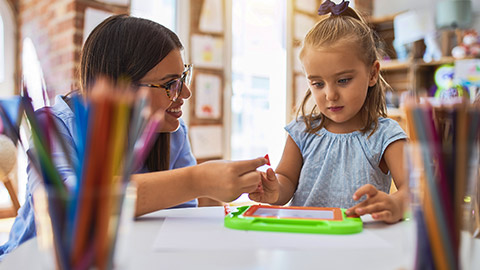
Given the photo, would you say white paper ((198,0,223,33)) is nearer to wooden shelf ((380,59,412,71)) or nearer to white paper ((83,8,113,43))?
white paper ((83,8,113,43))

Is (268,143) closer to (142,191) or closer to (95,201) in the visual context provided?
(142,191)

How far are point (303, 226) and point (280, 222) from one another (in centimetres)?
4

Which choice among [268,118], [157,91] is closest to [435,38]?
[268,118]

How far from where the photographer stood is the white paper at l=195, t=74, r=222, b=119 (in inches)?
116

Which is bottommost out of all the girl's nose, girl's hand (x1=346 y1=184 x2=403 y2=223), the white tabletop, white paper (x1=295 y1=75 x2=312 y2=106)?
the white tabletop

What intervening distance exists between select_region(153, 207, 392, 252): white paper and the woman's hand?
0.24ft

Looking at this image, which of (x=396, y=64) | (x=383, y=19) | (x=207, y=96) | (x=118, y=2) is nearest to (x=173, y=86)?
(x=118, y=2)

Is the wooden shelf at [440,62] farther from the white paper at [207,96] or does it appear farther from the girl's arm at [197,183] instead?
the girl's arm at [197,183]

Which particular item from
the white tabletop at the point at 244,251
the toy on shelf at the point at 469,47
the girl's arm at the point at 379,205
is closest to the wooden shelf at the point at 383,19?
the toy on shelf at the point at 469,47

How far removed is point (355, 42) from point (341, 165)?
325 mm

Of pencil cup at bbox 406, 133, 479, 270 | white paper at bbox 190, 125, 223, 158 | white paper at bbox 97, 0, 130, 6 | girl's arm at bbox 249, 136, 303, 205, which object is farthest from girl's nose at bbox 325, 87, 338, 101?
white paper at bbox 190, 125, 223, 158

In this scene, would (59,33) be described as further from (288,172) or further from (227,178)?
(227,178)

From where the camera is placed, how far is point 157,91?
0.95 m

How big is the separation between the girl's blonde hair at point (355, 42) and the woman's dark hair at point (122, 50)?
40cm
